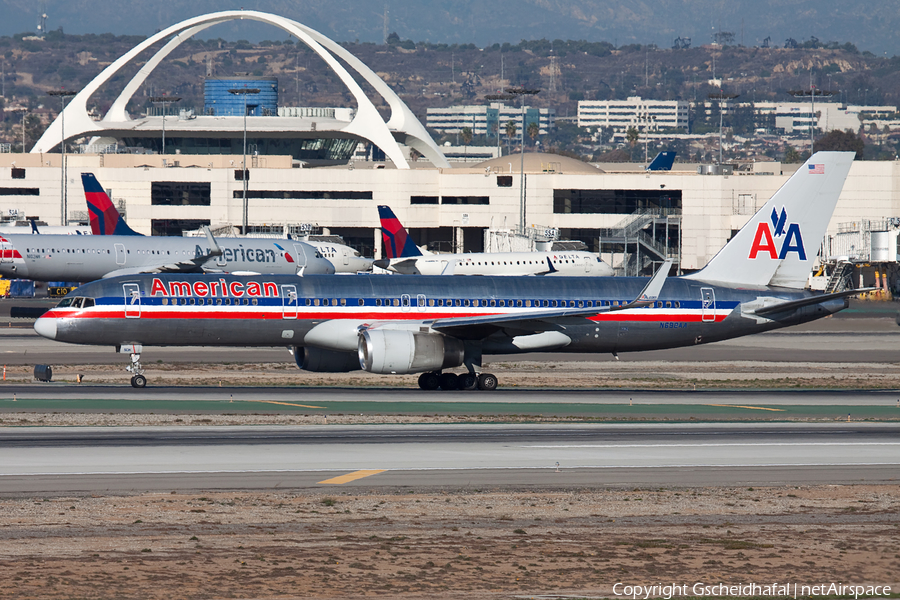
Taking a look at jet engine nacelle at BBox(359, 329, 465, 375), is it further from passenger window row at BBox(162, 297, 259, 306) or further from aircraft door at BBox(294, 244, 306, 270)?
aircraft door at BBox(294, 244, 306, 270)

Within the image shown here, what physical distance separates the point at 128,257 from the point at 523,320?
50708 mm

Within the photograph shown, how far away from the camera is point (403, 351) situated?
4222 centimetres

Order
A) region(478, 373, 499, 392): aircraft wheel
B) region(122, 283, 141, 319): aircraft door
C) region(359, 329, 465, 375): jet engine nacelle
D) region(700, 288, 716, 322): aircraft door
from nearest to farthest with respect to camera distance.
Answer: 1. region(359, 329, 465, 375): jet engine nacelle
2. region(122, 283, 141, 319): aircraft door
3. region(478, 373, 499, 392): aircraft wheel
4. region(700, 288, 716, 322): aircraft door

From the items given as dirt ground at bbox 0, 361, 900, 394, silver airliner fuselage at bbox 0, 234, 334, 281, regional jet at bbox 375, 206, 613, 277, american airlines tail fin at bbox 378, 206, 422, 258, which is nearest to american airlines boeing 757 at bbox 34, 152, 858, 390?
dirt ground at bbox 0, 361, 900, 394

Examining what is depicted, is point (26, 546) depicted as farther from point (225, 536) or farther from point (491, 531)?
point (491, 531)

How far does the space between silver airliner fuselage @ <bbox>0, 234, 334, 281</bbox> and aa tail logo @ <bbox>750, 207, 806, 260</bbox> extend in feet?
150

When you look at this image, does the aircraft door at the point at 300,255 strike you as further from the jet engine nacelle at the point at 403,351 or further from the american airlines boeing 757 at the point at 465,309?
the jet engine nacelle at the point at 403,351

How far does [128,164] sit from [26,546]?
13668 centimetres

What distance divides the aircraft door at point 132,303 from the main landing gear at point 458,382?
1112 cm

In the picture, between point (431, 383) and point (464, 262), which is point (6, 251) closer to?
point (464, 262)

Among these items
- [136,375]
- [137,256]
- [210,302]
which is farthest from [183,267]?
[210,302]

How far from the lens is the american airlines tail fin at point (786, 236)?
161 feet

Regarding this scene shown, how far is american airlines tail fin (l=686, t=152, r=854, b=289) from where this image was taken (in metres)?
48.9

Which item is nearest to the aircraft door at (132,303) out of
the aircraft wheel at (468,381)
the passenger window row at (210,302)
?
the passenger window row at (210,302)
